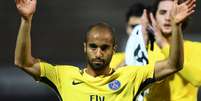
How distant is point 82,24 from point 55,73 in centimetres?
558

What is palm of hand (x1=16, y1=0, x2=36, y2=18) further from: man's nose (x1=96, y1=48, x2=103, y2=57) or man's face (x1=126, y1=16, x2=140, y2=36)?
man's face (x1=126, y1=16, x2=140, y2=36)

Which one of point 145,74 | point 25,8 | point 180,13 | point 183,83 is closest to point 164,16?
point 183,83

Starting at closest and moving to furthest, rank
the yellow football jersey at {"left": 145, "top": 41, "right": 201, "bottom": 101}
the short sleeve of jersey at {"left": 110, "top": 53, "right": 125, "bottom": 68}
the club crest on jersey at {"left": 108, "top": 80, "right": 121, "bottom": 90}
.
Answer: the club crest on jersey at {"left": 108, "top": 80, "right": 121, "bottom": 90} < the yellow football jersey at {"left": 145, "top": 41, "right": 201, "bottom": 101} < the short sleeve of jersey at {"left": 110, "top": 53, "right": 125, "bottom": 68}

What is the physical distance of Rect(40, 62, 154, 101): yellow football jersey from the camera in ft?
19.2

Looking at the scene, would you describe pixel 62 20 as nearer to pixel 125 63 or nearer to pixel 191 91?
pixel 125 63

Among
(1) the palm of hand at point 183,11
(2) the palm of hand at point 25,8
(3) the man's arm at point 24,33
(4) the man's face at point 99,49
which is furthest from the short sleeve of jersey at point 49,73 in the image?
(1) the palm of hand at point 183,11

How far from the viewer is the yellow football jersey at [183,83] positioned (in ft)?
20.7

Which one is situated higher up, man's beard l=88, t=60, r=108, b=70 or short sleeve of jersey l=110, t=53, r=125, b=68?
man's beard l=88, t=60, r=108, b=70

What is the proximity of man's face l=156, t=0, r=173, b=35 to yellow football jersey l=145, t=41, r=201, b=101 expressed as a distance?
0.18 metres

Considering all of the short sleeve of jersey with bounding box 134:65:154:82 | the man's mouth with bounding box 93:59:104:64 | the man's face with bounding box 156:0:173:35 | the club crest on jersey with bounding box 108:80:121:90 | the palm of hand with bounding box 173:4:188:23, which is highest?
the palm of hand with bounding box 173:4:188:23

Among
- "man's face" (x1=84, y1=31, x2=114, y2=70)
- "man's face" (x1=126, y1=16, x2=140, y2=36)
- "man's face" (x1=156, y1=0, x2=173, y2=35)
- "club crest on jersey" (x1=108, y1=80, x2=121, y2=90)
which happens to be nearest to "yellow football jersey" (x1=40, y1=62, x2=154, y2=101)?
"club crest on jersey" (x1=108, y1=80, x2=121, y2=90)

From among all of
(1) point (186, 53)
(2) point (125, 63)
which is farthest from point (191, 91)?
(2) point (125, 63)

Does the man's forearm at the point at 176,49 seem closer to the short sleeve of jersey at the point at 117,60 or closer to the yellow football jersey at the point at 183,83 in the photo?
the yellow football jersey at the point at 183,83

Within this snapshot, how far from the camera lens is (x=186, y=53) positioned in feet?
21.0
